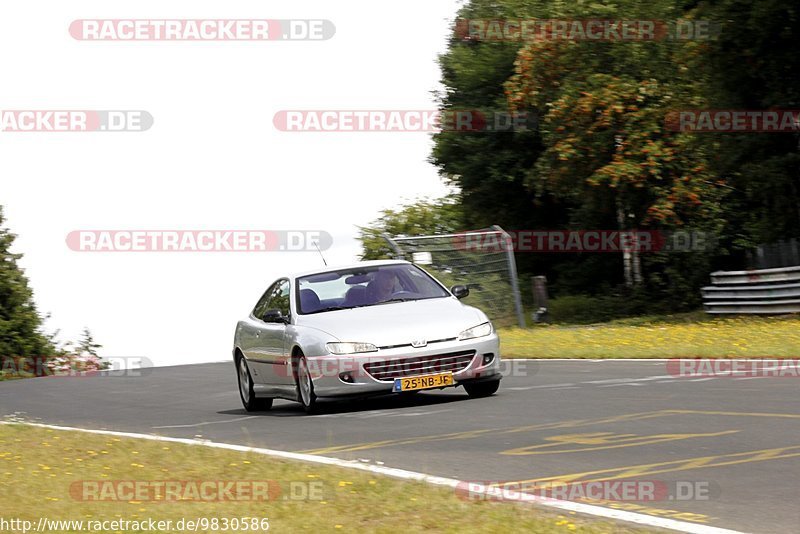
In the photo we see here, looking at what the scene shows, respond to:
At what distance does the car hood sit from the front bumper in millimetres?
116

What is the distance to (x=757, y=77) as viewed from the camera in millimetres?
28984

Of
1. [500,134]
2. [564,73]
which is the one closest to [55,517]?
[564,73]

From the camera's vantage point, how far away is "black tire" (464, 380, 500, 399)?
551 inches

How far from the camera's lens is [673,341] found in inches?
837

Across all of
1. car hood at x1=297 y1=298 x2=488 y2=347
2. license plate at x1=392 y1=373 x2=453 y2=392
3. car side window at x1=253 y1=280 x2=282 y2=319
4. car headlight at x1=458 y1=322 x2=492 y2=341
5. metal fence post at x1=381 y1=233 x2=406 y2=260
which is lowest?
license plate at x1=392 y1=373 x2=453 y2=392

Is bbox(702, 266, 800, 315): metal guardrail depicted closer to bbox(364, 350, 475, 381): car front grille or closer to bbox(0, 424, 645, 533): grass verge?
bbox(364, 350, 475, 381): car front grille

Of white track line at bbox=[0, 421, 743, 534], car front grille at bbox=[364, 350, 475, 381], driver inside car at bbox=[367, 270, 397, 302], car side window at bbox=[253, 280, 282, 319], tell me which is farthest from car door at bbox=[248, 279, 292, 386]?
white track line at bbox=[0, 421, 743, 534]

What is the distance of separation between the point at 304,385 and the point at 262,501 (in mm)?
6079

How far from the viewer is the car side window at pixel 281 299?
14708mm

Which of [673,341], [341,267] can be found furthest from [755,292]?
[341,267]

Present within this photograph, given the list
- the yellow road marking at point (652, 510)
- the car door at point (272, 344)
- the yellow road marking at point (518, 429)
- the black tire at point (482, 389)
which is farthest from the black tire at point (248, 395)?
the yellow road marking at point (652, 510)

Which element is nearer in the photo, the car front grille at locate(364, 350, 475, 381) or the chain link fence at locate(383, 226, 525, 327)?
the car front grille at locate(364, 350, 475, 381)

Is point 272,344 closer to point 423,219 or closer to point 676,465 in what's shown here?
point 676,465

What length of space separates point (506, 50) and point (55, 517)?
118ft
